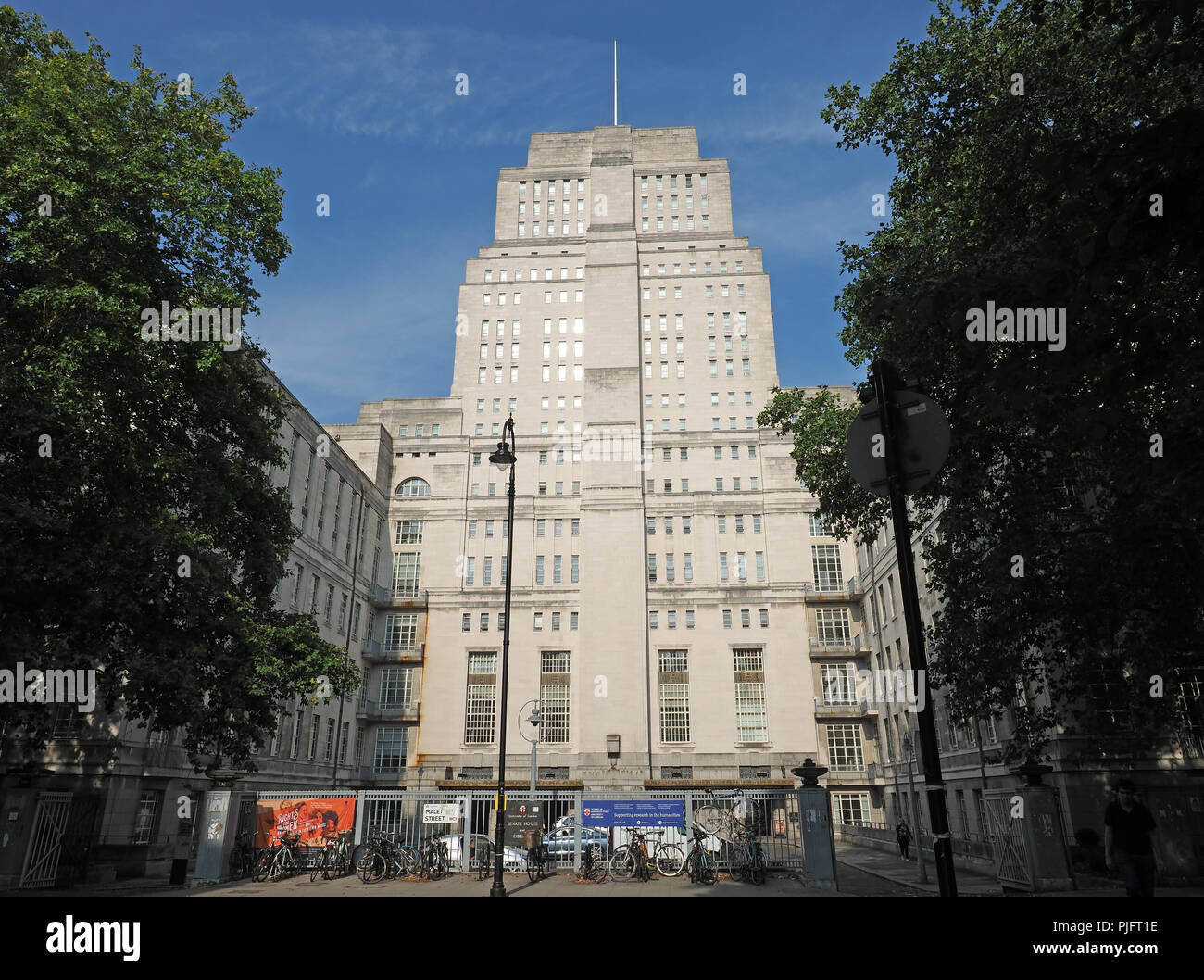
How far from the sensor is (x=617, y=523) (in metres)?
63.2

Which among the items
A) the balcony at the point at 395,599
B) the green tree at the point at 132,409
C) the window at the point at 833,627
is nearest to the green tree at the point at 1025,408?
the green tree at the point at 132,409

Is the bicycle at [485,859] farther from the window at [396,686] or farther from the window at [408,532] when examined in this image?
the window at [408,532]

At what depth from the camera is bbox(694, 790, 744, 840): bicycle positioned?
71.8 feet

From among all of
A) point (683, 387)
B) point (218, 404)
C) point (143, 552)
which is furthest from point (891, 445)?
point (683, 387)

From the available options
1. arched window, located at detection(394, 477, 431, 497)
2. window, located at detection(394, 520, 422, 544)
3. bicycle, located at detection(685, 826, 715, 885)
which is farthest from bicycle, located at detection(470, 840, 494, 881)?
arched window, located at detection(394, 477, 431, 497)

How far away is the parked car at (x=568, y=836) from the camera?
2197cm

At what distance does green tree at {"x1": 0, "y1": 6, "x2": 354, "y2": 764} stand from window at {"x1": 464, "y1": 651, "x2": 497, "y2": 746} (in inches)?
1623

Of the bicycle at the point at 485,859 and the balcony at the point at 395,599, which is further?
the balcony at the point at 395,599

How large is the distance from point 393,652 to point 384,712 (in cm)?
472

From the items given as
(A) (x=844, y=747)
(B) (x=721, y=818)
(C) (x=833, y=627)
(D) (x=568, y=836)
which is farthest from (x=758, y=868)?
(C) (x=833, y=627)

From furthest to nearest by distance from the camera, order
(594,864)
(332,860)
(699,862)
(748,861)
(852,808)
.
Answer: (852,808)
(332,860)
(594,864)
(748,861)
(699,862)

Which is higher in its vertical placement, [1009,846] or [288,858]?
[1009,846]

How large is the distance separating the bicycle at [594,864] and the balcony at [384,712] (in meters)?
40.0

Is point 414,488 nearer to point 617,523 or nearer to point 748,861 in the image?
point 617,523
